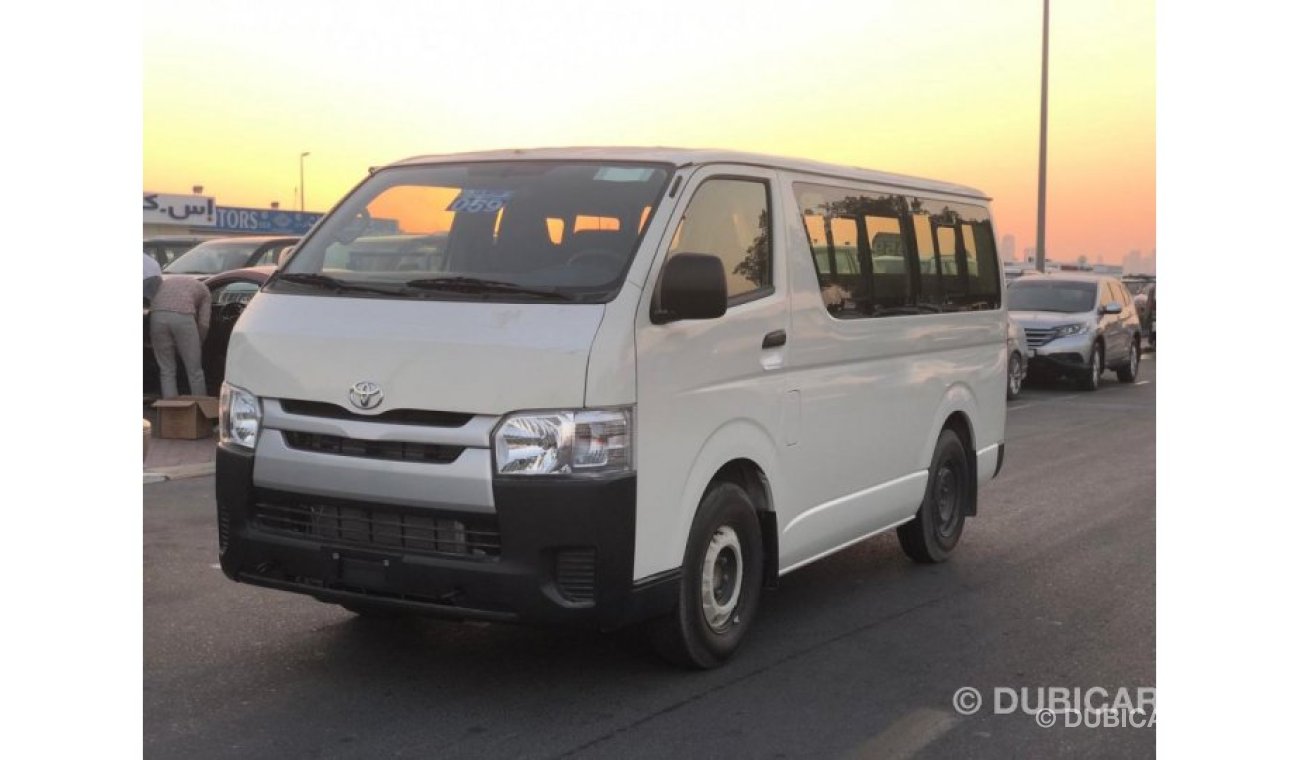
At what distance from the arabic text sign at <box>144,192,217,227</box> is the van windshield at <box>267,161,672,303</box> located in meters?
59.5

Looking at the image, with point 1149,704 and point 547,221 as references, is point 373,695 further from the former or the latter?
point 1149,704

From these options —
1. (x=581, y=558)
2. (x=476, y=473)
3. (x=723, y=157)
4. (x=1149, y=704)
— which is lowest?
(x=1149, y=704)

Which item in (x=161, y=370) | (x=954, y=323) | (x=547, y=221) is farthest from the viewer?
(x=161, y=370)

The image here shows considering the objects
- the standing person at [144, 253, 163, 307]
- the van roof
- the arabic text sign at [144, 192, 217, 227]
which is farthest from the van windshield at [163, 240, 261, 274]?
the arabic text sign at [144, 192, 217, 227]

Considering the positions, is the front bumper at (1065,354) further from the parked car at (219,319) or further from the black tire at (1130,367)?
the parked car at (219,319)

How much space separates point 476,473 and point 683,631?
3.74ft

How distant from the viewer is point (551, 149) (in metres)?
6.33

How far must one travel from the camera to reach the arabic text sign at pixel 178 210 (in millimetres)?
62875

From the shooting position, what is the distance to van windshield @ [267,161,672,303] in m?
5.46

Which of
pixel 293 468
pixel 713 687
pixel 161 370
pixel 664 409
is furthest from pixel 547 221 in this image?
pixel 161 370

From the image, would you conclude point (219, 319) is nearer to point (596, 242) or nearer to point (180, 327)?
point (180, 327)

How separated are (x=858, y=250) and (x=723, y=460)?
67.7 inches

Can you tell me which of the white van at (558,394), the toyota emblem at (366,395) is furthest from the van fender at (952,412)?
the toyota emblem at (366,395)

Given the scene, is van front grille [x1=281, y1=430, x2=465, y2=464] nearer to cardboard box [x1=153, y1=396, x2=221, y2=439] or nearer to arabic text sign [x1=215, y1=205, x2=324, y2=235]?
cardboard box [x1=153, y1=396, x2=221, y2=439]
